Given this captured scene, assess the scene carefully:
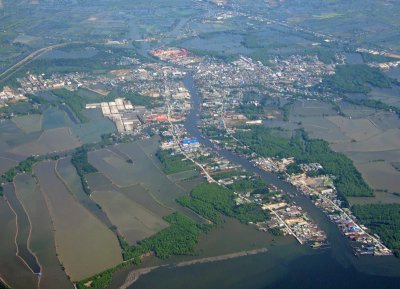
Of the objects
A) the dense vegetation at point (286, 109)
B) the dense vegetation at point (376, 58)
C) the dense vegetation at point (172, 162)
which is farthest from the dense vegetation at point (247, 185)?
the dense vegetation at point (376, 58)

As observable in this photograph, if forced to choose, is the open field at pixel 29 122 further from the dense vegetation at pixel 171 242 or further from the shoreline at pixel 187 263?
the shoreline at pixel 187 263

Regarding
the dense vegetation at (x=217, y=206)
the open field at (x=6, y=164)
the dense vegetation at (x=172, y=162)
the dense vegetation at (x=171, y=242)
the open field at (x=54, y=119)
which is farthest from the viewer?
the open field at (x=54, y=119)

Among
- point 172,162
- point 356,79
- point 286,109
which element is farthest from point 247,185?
point 356,79

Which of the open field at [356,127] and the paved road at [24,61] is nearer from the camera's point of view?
the open field at [356,127]

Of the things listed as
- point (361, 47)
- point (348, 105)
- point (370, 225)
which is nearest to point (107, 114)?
point (348, 105)

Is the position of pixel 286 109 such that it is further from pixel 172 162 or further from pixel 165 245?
pixel 165 245

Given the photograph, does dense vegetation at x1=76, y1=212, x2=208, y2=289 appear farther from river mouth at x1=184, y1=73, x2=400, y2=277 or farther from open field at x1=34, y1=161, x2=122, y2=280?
river mouth at x1=184, y1=73, x2=400, y2=277

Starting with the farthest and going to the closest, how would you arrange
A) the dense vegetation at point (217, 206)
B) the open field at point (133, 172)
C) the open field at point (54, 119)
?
1. the open field at point (54, 119)
2. the open field at point (133, 172)
3. the dense vegetation at point (217, 206)

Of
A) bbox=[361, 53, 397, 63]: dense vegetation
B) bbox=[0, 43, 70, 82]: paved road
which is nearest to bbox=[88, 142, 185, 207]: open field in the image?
bbox=[0, 43, 70, 82]: paved road
